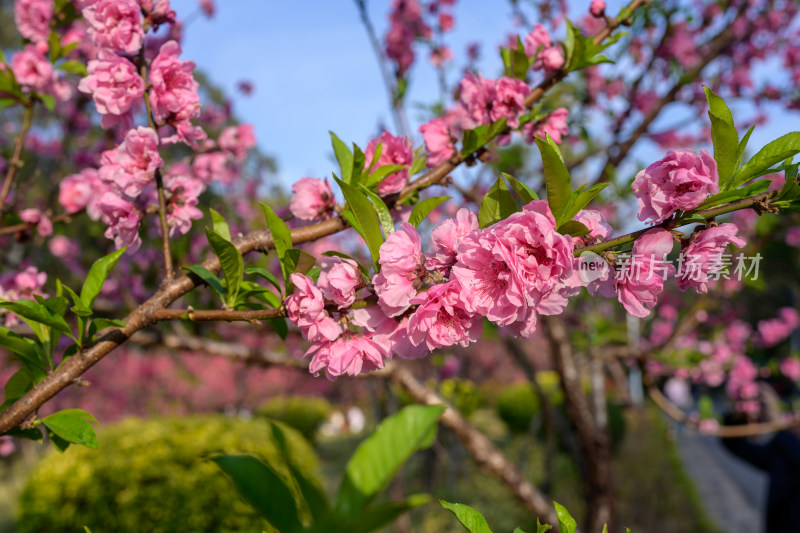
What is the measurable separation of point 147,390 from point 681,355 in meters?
13.2

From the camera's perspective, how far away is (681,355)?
4.15 meters

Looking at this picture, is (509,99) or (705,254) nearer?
(705,254)

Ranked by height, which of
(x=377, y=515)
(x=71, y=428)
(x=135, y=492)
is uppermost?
(x=71, y=428)

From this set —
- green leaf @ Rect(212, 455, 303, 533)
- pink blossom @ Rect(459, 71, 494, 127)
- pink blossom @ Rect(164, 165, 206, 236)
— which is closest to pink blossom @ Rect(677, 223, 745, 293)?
pink blossom @ Rect(459, 71, 494, 127)

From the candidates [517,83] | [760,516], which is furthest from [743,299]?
[517,83]

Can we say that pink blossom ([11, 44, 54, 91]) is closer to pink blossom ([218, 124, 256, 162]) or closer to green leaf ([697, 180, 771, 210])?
pink blossom ([218, 124, 256, 162])

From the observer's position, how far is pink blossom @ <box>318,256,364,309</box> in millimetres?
991

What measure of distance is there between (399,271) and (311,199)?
0.45m

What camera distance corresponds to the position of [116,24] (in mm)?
1295

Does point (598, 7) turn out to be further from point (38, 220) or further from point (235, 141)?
point (38, 220)

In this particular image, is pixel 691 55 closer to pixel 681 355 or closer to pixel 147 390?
pixel 681 355

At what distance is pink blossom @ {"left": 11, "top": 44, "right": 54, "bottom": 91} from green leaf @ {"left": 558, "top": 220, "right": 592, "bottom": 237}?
199 cm

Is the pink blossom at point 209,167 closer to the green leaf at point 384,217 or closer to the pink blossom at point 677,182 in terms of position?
the green leaf at point 384,217

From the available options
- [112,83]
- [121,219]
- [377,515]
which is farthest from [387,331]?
[112,83]
